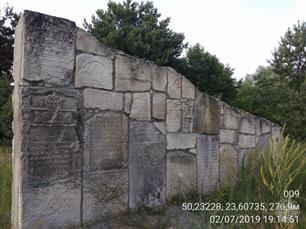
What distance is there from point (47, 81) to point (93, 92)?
0.46 meters

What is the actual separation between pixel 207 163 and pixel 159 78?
1273mm

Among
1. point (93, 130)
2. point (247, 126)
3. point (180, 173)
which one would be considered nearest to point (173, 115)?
point (180, 173)

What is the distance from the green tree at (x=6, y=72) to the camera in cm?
1001

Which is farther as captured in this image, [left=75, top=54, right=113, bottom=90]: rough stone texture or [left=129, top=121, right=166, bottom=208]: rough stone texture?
[left=129, top=121, right=166, bottom=208]: rough stone texture

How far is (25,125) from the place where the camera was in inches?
105

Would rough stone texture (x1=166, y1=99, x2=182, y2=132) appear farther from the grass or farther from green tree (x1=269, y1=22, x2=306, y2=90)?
green tree (x1=269, y1=22, x2=306, y2=90)

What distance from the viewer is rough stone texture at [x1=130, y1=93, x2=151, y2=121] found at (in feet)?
11.5

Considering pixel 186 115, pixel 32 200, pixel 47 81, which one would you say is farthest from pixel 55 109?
pixel 186 115

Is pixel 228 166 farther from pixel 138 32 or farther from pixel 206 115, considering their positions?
pixel 138 32

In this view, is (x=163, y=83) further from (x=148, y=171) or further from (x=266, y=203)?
(x=266, y=203)

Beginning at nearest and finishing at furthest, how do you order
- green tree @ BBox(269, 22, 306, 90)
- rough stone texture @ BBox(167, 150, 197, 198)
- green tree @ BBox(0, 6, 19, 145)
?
rough stone texture @ BBox(167, 150, 197, 198), green tree @ BBox(0, 6, 19, 145), green tree @ BBox(269, 22, 306, 90)

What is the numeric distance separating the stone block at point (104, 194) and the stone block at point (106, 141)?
75mm

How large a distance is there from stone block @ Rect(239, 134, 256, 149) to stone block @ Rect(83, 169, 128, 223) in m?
2.11

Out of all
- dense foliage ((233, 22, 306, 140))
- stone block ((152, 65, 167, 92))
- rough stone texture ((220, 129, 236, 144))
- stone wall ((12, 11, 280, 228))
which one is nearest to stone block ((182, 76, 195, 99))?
stone wall ((12, 11, 280, 228))
